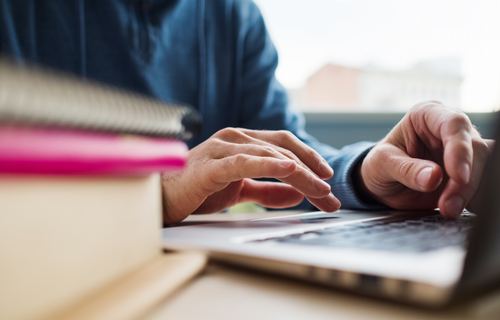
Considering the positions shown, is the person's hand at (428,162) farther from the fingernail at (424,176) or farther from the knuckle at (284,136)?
the knuckle at (284,136)

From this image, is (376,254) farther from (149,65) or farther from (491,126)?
(149,65)

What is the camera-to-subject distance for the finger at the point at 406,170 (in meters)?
0.30

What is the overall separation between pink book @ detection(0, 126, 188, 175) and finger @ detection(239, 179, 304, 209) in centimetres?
29

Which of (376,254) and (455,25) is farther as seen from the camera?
(455,25)

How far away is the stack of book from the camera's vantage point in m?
0.09

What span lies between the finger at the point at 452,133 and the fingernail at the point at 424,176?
17 mm

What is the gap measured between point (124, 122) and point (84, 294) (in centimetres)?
Result: 7

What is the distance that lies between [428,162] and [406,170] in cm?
2

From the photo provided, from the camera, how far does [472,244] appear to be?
0.11 meters

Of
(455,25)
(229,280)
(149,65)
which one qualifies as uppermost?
(455,25)

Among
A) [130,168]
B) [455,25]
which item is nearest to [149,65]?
[130,168]

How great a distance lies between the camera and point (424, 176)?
304 mm

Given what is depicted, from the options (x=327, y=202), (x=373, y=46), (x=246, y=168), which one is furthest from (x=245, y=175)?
(x=373, y=46)

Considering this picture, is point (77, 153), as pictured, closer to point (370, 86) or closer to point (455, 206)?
point (455, 206)
